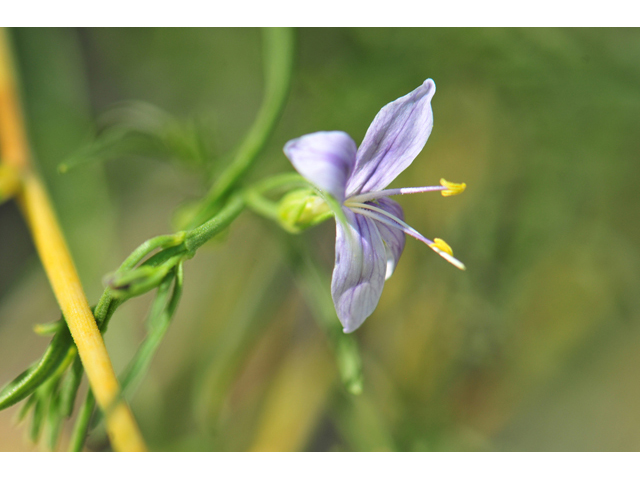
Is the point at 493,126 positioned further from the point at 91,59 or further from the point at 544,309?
the point at 91,59

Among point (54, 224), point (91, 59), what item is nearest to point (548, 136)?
point (54, 224)

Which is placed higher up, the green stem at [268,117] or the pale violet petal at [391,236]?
the green stem at [268,117]

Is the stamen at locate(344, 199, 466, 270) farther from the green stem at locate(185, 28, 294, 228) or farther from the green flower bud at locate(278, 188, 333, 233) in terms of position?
the green stem at locate(185, 28, 294, 228)

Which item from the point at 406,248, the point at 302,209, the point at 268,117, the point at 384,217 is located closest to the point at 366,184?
the point at 384,217

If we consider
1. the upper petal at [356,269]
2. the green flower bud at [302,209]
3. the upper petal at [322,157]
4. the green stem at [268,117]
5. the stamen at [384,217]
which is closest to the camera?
the upper petal at [322,157]

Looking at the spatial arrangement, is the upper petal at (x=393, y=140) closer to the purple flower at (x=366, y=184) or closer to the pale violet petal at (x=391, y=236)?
the purple flower at (x=366, y=184)

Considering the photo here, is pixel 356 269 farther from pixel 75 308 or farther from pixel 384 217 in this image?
pixel 75 308

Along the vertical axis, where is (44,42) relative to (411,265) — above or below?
above

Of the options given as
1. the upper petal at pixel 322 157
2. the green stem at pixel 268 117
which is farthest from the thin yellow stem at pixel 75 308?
the upper petal at pixel 322 157
